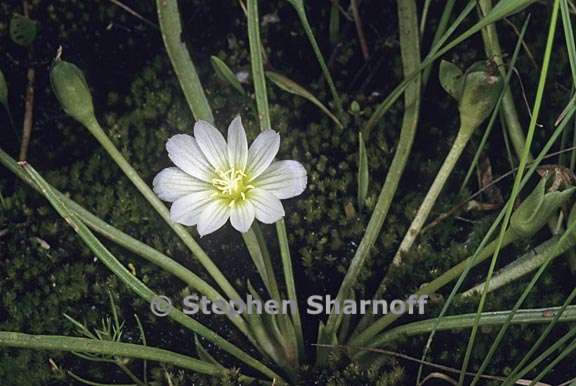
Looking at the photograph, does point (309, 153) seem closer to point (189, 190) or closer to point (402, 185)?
point (402, 185)

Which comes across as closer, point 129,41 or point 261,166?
point 261,166

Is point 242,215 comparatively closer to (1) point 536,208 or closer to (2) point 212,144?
(2) point 212,144

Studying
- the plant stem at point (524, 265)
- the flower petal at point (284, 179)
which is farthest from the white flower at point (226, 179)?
the plant stem at point (524, 265)

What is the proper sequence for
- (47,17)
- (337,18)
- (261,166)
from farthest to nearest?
(47,17) → (337,18) → (261,166)

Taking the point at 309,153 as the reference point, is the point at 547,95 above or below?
above

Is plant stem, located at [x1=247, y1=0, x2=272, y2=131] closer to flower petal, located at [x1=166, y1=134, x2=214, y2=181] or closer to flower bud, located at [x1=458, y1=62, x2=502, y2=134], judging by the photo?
flower petal, located at [x1=166, y1=134, x2=214, y2=181]

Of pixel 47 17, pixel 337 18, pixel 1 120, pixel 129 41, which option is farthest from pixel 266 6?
pixel 1 120

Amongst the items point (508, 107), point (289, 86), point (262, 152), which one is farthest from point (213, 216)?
point (508, 107)

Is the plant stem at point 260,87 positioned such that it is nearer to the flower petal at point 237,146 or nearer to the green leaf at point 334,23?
the flower petal at point 237,146
